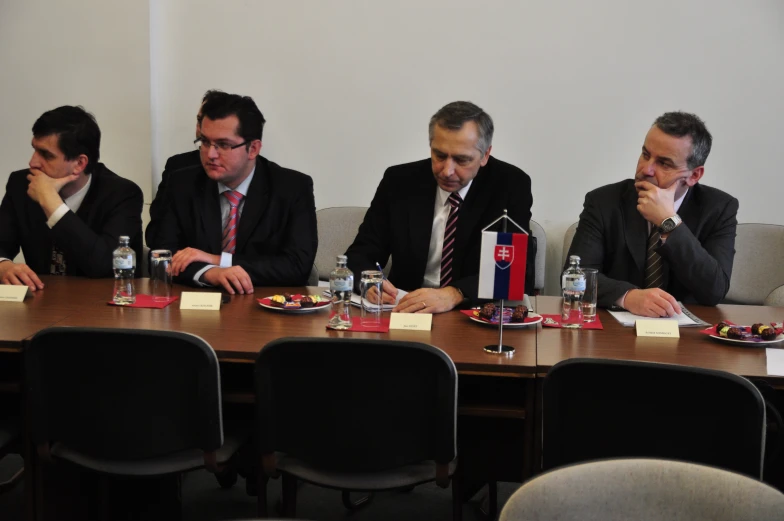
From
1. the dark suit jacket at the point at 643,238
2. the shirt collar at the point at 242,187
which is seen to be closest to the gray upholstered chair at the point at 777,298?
the dark suit jacket at the point at 643,238

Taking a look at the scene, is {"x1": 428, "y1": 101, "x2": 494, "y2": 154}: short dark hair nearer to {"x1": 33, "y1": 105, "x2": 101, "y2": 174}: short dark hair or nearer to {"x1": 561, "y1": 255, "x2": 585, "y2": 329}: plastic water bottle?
{"x1": 561, "y1": 255, "x2": 585, "y2": 329}: plastic water bottle

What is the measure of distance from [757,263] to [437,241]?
64.6 inches

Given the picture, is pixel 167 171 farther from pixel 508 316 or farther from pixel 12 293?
pixel 508 316

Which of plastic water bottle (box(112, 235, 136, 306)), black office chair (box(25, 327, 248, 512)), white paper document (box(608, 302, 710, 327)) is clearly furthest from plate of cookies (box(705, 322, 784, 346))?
plastic water bottle (box(112, 235, 136, 306))

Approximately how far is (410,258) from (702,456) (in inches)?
68.7

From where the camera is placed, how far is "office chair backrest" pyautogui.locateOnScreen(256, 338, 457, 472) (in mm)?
2096

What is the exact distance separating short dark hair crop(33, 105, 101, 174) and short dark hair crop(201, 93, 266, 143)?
519mm

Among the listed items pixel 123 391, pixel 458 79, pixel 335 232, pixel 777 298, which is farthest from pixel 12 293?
pixel 777 298

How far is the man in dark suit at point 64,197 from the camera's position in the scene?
365 cm

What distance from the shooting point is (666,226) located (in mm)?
3152

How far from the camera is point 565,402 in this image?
208 centimetres

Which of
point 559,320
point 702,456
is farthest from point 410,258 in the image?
point 702,456

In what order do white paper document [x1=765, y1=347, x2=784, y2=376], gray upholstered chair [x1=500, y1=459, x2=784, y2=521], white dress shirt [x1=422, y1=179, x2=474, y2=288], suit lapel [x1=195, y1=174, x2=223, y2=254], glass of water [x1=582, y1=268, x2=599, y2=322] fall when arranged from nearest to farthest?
1. gray upholstered chair [x1=500, y1=459, x2=784, y2=521]
2. white paper document [x1=765, y1=347, x2=784, y2=376]
3. glass of water [x1=582, y1=268, x2=599, y2=322]
4. white dress shirt [x1=422, y1=179, x2=474, y2=288]
5. suit lapel [x1=195, y1=174, x2=223, y2=254]

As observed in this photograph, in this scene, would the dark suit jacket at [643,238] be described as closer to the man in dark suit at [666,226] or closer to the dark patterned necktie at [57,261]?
the man in dark suit at [666,226]
